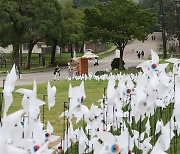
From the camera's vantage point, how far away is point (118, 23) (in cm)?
2594

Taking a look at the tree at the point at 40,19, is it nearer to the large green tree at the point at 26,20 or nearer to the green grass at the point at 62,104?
the large green tree at the point at 26,20

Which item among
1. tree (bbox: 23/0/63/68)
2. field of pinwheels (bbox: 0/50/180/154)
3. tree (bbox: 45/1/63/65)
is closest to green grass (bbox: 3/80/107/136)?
field of pinwheels (bbox: 0/50/180/154)

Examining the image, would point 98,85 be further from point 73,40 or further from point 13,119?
point 73,40

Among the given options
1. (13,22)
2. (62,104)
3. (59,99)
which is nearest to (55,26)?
(13,22)

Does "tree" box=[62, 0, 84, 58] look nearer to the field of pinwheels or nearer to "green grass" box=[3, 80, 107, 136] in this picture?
"green grass" box=[3, 80, 107, 136]

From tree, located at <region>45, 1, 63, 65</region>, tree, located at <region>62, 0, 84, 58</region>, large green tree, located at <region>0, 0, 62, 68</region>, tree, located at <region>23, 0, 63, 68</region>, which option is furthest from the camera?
tree, located at <region>62, 0, 84, 58</region>

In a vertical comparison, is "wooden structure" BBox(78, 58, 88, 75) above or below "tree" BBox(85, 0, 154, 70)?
below

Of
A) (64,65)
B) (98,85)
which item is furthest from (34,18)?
(98,85)

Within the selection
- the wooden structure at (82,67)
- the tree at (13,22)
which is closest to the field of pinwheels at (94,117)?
the wooden structure at (82,67)

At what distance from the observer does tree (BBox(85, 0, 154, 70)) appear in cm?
2547

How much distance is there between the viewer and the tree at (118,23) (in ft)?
83.6

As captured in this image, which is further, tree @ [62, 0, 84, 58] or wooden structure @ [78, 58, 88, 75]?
tree @ [62, 0, 84, 58]

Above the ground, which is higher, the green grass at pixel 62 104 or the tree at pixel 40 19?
the tree at pixel 40 19

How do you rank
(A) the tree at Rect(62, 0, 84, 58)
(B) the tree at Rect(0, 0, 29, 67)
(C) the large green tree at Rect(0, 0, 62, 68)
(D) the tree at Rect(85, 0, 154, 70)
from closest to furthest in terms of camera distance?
(D) the tree at Rect(85, 0, 154, 70) → (B) the tree at Rect(0, 0, 29, 67) → (C) the large green tree at Rect(0, 0, 62, 68) → (A) the tree at Rect(62, 0, 84, 58)
